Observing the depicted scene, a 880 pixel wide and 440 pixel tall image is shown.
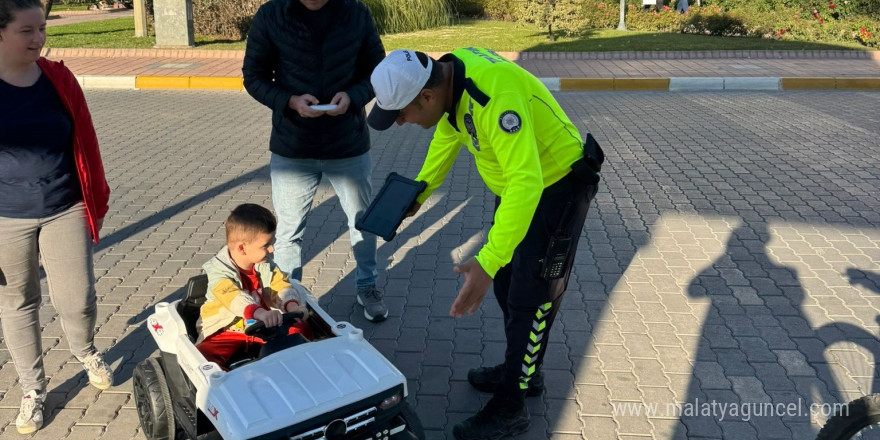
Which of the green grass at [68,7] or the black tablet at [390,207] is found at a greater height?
the black tablet at [390,207]

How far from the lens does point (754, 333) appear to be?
14.4 feet

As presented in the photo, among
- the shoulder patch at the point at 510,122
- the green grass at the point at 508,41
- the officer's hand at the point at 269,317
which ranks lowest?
the green grass at the point at 508,41

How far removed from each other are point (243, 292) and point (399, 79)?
114cm

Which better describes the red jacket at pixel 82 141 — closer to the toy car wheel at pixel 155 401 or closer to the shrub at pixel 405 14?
the toy car wheel at pixel 155 401

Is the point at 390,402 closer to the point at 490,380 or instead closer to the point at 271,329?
the point at 271,329

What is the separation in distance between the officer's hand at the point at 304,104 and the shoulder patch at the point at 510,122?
1.48 metres

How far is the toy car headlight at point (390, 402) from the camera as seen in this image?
2773mm

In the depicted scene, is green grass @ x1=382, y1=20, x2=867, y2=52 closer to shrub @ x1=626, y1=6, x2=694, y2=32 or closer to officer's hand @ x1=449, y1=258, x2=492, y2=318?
shrub @ x1=626, y1=6, x2=694, y2=32

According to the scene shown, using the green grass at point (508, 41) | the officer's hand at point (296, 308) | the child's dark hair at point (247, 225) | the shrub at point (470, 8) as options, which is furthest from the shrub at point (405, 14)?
the officer's hand at point (296, 308)

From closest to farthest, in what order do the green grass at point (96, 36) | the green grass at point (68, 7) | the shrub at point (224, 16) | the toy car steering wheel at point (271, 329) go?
1. the toy car steering wheel at point (271, 329)
2. the green grass at point (96, 36)
3. the shrub at point (224, 16)
4. the green grass at point (68, 7)

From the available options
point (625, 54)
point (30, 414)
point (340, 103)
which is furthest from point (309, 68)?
point (625, 54)

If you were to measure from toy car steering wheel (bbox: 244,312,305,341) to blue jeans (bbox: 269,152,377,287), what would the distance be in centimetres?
118

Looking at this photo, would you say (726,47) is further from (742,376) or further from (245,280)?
(245,280)

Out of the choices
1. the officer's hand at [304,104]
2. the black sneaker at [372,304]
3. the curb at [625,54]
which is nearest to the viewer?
the officer's hand at [304,104]
